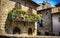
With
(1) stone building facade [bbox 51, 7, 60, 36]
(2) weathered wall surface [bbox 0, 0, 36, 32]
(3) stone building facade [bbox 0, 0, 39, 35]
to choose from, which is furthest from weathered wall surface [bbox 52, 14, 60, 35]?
(2) weathered wall surface [bbox 0, 0, 36, 32]

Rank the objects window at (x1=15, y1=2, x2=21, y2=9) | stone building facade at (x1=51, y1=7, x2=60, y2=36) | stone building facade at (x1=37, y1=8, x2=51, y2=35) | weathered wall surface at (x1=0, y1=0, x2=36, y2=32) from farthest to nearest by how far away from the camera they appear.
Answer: stone building facade at (x1=37, y1=8, x2=51, y2=35) < stone building facade at (x1=51, y1=7, x2=60, y2=36) < window at (x1=15, y1=2, x2=21, y2=9) < weathered wall surface at (x1=0, y1=0, x2=36, y2=32)

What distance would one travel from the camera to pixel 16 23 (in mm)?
19156

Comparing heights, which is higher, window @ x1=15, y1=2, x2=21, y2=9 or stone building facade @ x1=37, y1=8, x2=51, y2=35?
window @ x1=15, y1=2, x2=21, y2=9

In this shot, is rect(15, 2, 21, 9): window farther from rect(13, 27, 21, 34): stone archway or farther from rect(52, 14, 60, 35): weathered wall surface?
rect(52, 14, 60, 35): weathered wall surface

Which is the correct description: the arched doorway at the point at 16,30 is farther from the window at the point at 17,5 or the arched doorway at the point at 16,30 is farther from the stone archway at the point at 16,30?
the window at the point at 17,5

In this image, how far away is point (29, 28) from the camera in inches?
855

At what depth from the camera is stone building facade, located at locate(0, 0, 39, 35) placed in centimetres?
1766

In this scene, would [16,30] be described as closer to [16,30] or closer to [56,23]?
[16,30]

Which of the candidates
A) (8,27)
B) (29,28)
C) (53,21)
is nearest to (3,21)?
(8,27)

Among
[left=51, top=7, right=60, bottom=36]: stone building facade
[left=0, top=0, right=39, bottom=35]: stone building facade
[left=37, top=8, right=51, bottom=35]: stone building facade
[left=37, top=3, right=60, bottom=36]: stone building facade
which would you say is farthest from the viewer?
[left=37, top=8, right=51, bottom=35]: stone building facade

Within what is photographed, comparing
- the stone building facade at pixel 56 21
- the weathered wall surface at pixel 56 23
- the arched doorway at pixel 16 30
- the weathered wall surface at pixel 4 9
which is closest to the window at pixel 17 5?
the weathered wall surface at pixel 4 9

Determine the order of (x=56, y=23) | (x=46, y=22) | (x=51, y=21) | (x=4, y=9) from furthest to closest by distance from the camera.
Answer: (x=46, y=22), (x=51, y=21), (x=56, y=23), (x=4, y=9)

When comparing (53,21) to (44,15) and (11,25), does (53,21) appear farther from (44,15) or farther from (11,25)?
(11,25)

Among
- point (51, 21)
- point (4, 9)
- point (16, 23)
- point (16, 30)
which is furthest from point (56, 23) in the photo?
point (4, 9)
